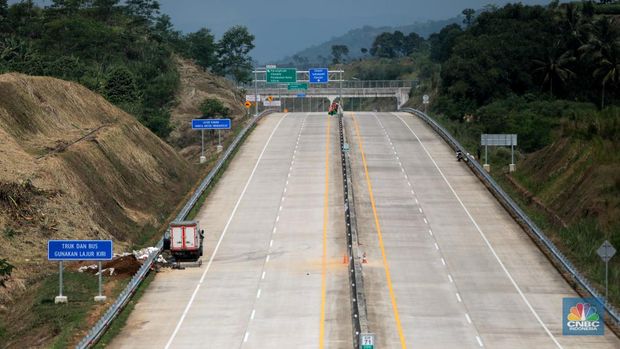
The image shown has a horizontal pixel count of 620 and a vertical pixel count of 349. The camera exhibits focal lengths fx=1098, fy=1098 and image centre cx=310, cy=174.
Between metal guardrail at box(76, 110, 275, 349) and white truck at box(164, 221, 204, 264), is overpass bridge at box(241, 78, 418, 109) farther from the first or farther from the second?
white truck at box(164, 221, 204, 264)

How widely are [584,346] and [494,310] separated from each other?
233 inches

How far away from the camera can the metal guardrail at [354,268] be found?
3997 centimetres

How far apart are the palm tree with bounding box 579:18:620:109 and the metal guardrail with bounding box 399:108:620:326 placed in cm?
3044

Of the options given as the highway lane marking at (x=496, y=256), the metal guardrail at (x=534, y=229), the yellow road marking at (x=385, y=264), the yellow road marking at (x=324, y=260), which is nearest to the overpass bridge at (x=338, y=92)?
the metal guardrail at (x=534, y=229)

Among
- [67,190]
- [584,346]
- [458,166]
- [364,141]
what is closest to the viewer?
[584,346]

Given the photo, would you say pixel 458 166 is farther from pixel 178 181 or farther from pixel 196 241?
pixel 196 241

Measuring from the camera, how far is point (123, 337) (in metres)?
41.2

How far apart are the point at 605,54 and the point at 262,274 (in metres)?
75.2

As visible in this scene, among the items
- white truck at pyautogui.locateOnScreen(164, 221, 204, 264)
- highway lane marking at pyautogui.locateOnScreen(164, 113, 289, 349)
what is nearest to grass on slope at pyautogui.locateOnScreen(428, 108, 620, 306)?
highway lane marking at pyautogui.locateOnScreen(164, 113, 289, 349)

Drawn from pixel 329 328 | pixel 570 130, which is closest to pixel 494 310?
pixel 329 328

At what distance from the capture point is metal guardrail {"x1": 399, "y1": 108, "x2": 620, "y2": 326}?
44.1 m

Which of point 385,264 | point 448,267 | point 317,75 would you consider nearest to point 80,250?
point 385,264

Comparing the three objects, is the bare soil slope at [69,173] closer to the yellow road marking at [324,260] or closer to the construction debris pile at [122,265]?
the construction debris pile at [122,265]

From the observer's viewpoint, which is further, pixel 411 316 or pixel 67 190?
pixel 67 190
